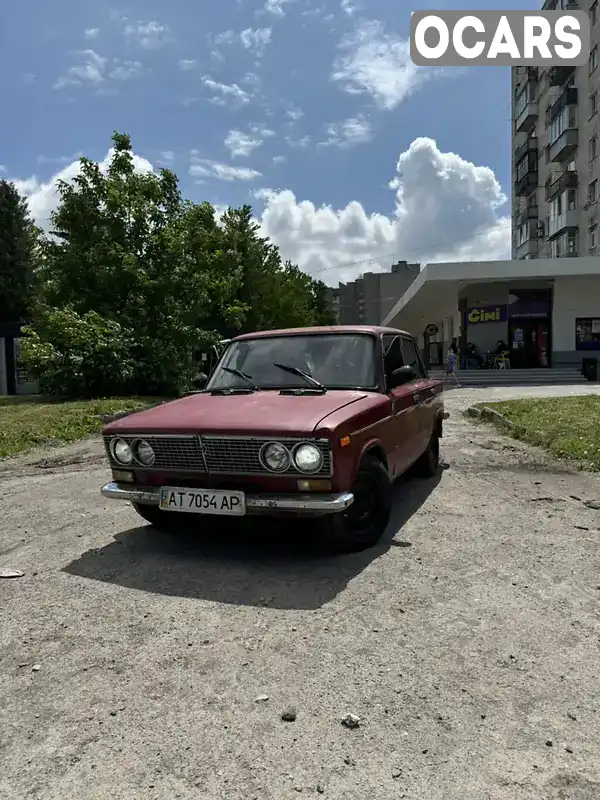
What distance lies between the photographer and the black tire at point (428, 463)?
6.68m

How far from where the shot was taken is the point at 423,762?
212 centimetres

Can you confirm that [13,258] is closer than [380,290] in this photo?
Yes

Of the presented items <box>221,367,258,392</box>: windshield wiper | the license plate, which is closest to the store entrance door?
<box>221,367,258,392</box>: windshield wiper

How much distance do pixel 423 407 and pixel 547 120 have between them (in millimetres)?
45006

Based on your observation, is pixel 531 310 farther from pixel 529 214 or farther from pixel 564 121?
pixel 529 214

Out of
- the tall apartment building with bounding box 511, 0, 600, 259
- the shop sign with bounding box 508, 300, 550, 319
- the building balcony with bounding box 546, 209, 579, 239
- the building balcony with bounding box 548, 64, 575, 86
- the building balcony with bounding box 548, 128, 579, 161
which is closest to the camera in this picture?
the shop sign with bounding box 508, 300, 550, 319

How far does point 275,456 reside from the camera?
3.80 m

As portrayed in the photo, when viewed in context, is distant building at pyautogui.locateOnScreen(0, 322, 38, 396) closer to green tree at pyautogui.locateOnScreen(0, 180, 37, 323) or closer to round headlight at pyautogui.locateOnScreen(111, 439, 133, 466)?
green tree at pyautogui.locateOnScreen(0, 180, 37, 323)

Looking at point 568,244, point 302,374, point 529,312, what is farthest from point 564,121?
point 302,374

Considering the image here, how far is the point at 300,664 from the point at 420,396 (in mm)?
3603

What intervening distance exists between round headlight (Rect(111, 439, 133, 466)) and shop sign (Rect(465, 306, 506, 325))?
1088 inches

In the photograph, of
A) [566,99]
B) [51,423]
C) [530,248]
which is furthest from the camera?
[530,248]

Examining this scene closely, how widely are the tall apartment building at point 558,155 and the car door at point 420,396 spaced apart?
3522cm

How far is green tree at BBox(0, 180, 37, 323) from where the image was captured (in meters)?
40.7
